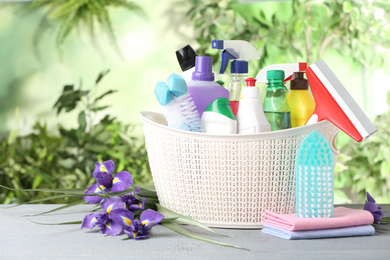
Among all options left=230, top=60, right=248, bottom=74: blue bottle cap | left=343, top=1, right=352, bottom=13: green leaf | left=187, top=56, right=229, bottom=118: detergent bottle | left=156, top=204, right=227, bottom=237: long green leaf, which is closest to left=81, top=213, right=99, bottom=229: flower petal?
left=156, top=204, right=227, bottom=237: long green leaf

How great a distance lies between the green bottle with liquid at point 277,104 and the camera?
0.73 m

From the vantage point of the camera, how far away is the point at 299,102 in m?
0.76

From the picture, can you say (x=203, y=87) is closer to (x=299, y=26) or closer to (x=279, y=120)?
(x=279, y=120)

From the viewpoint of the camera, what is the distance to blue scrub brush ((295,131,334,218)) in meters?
0.67

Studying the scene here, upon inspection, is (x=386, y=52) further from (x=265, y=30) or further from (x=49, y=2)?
(x=49, y=2)

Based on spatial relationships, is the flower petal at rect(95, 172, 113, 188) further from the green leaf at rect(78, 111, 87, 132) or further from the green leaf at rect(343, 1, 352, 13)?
the green leaf at rect(343, 1, 352, 13)

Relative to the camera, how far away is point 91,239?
0.67 metres

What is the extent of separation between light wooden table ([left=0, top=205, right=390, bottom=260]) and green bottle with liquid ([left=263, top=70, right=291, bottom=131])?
0.57ft

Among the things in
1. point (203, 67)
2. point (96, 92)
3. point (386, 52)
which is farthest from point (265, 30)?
point (203, 67)

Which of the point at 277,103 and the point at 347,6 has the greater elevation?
the point at 347,6

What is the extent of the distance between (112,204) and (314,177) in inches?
12.1

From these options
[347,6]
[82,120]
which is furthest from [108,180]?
[347,6]

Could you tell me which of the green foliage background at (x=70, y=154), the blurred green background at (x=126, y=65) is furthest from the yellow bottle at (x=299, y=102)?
the green foliage background at (x=70, y=154)

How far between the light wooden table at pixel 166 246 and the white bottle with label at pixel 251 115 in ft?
0.53
